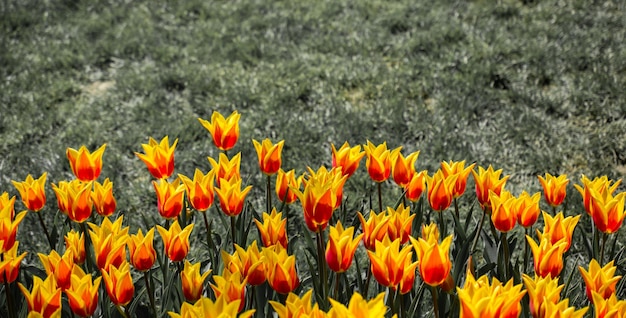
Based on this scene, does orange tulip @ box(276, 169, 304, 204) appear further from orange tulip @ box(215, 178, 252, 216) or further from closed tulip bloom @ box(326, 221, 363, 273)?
closed tulip bloom @ box(326, 221, 363, 273)

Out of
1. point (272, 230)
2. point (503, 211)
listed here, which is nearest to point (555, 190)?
point (503, 211)

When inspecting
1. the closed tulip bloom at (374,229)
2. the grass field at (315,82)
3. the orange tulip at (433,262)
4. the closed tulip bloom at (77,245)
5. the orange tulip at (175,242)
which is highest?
the orange tulip at (433,262)

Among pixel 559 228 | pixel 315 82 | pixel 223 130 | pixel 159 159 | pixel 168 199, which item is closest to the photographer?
pixel 559 228

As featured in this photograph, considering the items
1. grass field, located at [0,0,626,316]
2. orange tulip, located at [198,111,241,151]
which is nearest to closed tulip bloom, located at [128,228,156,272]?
orange tulip, located at [198,111,241,151]

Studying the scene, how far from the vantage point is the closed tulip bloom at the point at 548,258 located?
1.97 metres

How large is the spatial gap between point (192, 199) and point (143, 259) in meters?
0.32

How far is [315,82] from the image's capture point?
4914 mm

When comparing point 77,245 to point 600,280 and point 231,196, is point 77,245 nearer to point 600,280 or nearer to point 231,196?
point 231,196

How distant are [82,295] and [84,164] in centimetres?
74

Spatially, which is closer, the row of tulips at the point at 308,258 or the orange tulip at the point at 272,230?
the row of tulips at the point at 308,258

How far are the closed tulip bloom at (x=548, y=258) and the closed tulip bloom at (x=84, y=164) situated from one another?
4.78ft

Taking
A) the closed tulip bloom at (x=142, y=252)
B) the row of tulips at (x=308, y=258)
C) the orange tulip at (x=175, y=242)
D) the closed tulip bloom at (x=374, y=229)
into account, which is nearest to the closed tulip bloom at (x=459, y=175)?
the row of tulips at (x=308, y=258)

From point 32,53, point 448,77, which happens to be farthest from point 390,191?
point 32,53

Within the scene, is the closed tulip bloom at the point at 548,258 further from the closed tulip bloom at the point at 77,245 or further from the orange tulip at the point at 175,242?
the closed tulip bloom at the point at 77,245
